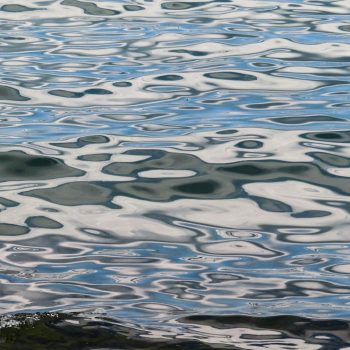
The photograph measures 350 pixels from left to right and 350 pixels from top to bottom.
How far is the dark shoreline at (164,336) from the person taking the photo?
3529 millimetres

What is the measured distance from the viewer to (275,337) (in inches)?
143

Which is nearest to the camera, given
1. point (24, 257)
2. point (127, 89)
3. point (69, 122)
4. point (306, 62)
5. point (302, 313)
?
point (302, 313)

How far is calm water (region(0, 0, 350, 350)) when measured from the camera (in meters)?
3.93

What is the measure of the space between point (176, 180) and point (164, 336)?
2091 millimetres

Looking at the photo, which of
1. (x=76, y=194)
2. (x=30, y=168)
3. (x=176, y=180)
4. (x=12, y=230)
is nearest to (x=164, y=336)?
(x=12, y=230)

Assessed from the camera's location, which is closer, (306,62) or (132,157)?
(132,157)

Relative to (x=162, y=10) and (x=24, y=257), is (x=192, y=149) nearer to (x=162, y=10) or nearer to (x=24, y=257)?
(x=24, y=257)

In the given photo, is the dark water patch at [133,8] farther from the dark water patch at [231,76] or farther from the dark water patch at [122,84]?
the dark water patch at [122,84]

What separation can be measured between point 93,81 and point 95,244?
2.99 metres

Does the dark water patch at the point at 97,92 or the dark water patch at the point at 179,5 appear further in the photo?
the dark water patch at the point at 179,5

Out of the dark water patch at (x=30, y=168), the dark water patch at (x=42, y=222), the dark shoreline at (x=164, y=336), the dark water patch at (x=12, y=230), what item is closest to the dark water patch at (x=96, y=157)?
the dark water patch at (x=30, y=168)

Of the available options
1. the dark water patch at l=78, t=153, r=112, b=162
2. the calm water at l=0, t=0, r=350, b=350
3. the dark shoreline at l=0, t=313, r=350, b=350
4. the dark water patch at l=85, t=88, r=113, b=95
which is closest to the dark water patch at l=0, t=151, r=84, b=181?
the calm water at l=0, t=0, r=350, b=350

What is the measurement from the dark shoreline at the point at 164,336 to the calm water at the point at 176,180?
0.01 m

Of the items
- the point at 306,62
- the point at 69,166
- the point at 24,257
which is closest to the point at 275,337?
the point at 24,257
